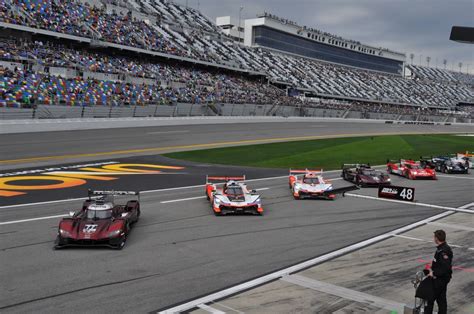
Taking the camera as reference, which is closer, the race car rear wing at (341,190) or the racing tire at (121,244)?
the racing tire at (121,244)

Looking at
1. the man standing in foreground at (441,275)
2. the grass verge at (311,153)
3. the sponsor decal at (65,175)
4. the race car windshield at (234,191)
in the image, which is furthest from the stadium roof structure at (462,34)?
the grass verge at (311,153)

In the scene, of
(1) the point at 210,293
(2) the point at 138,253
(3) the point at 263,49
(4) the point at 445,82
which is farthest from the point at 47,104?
(4) the point at 445,82

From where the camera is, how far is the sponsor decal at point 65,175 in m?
19.5

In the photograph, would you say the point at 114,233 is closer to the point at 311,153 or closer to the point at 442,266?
the point at 442,266

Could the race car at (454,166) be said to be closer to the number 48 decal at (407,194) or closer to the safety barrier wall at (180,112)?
the number 48 decal at (407,194)

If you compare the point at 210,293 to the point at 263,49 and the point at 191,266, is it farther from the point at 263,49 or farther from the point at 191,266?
the point at 263,49

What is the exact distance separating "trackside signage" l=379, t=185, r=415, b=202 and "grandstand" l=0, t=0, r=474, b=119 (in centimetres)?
3058

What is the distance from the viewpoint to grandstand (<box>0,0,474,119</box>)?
44688 millimetres

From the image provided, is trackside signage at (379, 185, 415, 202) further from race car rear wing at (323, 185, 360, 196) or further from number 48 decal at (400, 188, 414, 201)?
race car rear wing at (323, 185, 360, 196)

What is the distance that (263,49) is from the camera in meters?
100

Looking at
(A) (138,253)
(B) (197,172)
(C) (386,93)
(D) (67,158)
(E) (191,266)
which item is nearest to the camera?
(E) (191,266)

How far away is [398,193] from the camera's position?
63.0ft

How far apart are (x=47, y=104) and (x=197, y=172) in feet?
68.3

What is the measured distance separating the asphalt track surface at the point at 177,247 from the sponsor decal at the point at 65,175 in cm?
280
